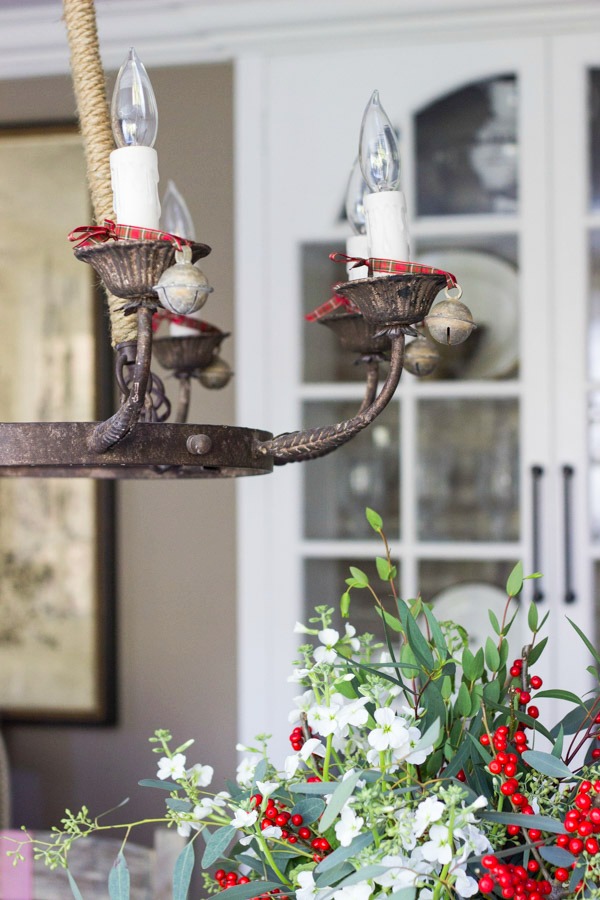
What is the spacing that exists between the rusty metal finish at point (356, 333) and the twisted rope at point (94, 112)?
0.25 m

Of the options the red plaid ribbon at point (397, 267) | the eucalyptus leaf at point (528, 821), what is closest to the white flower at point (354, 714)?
the eucalyptus leaf at point (528, 821)

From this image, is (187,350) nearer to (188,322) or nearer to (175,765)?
(188,322)

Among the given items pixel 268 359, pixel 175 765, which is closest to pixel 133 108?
pixel 175 765

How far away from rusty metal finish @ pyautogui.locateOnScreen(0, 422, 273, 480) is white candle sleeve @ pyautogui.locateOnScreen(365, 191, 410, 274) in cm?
19

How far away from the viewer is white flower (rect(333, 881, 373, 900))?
65cm

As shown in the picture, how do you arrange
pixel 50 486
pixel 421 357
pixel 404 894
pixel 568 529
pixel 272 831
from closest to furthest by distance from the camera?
pixel 404 894 < pixel 272 831 < pixel 421 357 < pixel 568 529 < pixel 50 486

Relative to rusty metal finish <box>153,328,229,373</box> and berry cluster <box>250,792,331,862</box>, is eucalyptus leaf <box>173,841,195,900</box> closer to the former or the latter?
berry cluster <box>250,792,331,862</box>

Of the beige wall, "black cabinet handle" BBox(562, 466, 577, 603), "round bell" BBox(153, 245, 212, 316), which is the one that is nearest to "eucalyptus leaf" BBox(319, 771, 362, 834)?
"round bell" BBox(153, 245, 212, 316)

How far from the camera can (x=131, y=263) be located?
2.39 ft

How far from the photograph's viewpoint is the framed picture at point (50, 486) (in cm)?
244

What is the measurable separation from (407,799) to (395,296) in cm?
37

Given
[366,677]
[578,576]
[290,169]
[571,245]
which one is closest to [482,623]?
[578,576]

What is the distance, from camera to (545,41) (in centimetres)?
222

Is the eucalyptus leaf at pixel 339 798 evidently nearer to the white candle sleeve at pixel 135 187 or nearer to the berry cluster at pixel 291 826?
the berry cluster at pixel 291 826
